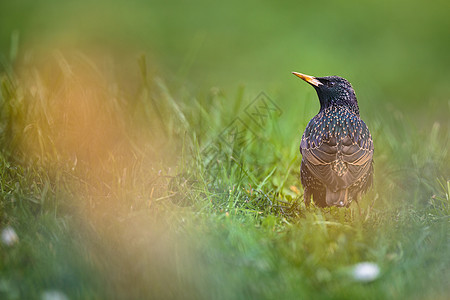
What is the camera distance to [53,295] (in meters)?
3.50

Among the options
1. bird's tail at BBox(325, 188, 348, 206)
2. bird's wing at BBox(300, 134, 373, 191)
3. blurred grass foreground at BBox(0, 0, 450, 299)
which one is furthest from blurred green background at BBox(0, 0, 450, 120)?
bird's tail at BBox(325, 188, 348, 206)

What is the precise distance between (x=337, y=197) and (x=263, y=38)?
581cm

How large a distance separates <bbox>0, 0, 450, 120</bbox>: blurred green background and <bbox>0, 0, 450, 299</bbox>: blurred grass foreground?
94 mm

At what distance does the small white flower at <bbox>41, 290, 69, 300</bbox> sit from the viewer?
11.4ft

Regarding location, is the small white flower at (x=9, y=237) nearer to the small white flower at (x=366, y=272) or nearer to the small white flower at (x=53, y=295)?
the small white flower at (x=53, y=295)

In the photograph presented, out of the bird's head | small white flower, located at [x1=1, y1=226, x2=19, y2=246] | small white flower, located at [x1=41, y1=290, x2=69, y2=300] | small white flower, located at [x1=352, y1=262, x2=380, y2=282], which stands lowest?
small white flower, located at [x1=1, y1=226, x2=19, y2=246]

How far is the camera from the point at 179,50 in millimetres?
10125

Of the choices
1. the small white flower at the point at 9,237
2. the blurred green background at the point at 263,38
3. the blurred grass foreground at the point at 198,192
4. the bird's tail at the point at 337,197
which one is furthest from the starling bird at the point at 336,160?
the blurred green background at the point at 263,38

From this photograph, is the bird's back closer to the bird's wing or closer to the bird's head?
the bird's wing

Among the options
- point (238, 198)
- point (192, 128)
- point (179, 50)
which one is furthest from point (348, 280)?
point (179, 50)

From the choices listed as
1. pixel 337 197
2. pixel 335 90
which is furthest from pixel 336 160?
pixel 335 90

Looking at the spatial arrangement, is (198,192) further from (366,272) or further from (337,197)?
(366,272)

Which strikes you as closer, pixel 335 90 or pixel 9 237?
pixel 9 237

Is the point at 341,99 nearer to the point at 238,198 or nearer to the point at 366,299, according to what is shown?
the point at 238,198
